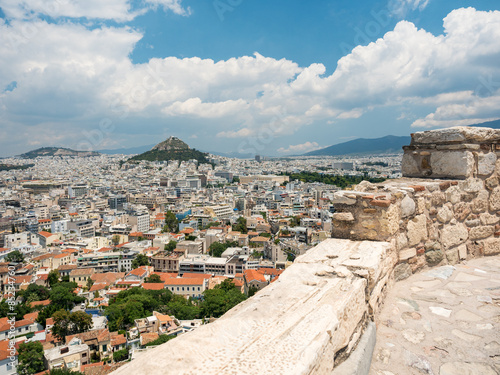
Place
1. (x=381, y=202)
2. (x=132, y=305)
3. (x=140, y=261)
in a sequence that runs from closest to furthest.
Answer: (x=381, y=202) → (x=132, y=305) → (x=140, y=261)

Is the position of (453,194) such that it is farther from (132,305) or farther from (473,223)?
(132,305)

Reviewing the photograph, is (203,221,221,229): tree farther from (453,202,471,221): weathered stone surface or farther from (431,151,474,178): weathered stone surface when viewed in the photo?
(453,202,471,221): weathered stone surface

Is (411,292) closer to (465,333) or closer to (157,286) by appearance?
(465,333)

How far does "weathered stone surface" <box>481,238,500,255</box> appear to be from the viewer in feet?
9.05

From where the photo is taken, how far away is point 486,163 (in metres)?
2.76

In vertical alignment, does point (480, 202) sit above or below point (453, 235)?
above

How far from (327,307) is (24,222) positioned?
39218mm

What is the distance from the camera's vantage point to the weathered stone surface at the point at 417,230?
2.35m

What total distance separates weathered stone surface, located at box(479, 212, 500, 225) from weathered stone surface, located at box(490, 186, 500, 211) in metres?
0.07

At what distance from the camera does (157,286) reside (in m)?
17.1

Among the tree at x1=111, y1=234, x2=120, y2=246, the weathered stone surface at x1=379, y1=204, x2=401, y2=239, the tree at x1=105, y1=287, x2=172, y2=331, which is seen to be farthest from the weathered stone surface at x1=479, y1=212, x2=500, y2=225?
the tree at x1=111, y1=234, x2=120, y2=246

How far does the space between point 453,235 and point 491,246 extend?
1.64 ft

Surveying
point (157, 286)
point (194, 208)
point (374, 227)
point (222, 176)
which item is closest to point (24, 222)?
point (194, 208)

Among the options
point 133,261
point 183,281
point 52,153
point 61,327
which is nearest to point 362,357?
point 61,327
